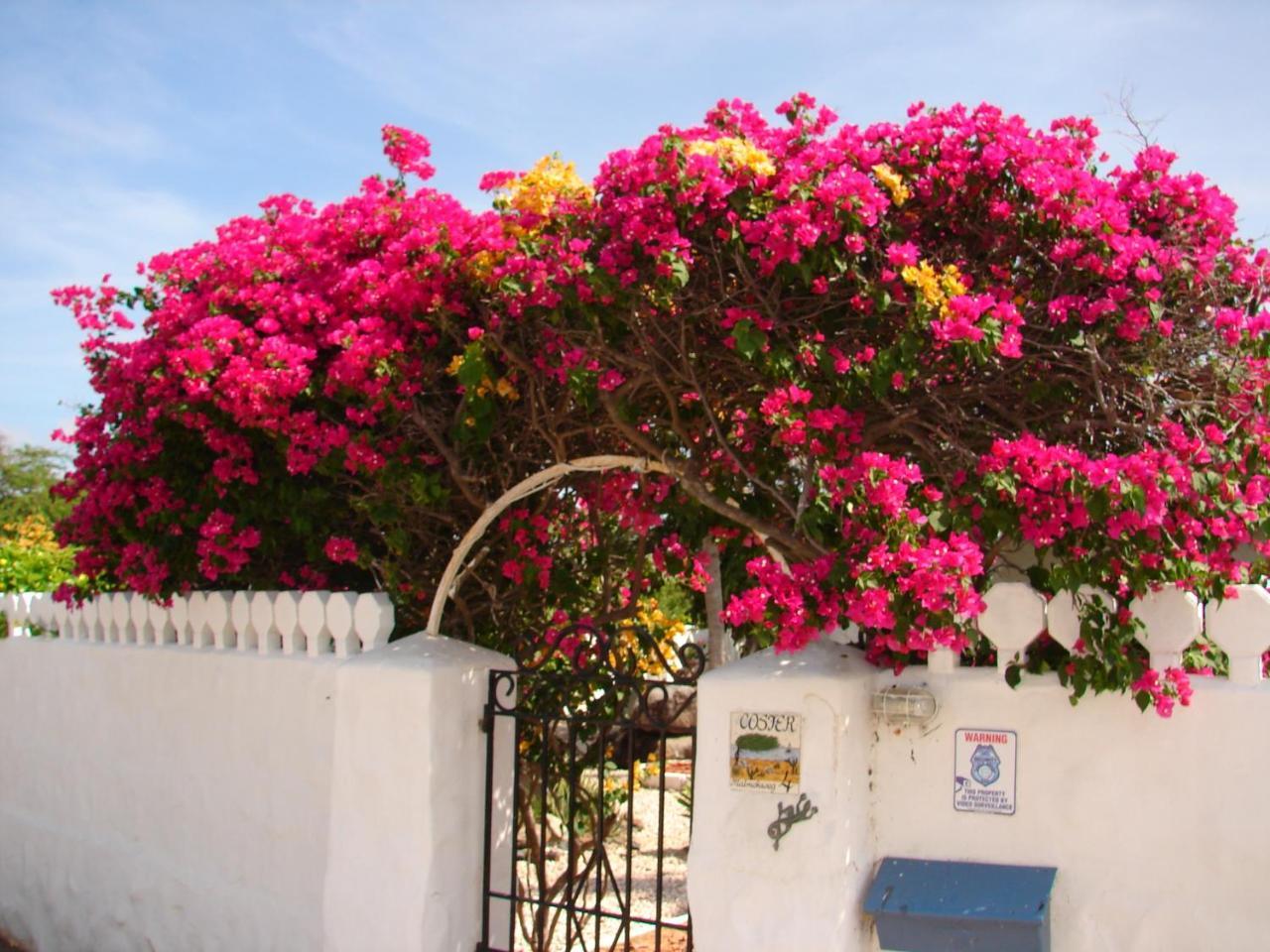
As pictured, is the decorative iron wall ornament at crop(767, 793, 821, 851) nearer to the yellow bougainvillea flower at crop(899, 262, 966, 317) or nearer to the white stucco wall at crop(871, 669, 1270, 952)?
the white stucco wall at crop(871, 669, 1270, 952)

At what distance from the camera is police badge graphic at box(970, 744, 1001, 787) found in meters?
4.01

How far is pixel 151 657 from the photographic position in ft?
21.9

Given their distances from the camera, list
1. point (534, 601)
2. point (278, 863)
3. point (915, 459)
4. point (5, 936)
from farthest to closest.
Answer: point (5, 936) → point (534, 601) → point (278, 863) → point (915, 459)

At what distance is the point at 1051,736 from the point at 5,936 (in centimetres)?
654

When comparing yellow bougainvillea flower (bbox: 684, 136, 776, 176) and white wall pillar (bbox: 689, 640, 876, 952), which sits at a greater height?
yellow bougainvillea flower (bbox: 684, 136, 776, 176)

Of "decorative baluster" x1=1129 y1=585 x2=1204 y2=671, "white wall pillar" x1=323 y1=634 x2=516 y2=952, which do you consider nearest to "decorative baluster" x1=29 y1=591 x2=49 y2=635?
"white wall pillar" x1=323 y1=634 x2=516 y2=952

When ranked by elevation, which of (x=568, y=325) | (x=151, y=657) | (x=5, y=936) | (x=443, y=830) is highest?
(x=568, y=325)

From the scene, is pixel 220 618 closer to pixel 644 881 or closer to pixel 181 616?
pixel 181 616

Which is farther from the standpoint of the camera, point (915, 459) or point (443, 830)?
point (443, 830)

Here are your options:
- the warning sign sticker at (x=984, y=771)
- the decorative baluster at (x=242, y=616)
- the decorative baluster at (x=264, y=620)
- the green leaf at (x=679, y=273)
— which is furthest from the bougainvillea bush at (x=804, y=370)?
the decorative baluster at (x=242, y=616)

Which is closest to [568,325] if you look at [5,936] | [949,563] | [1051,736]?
[949,563]

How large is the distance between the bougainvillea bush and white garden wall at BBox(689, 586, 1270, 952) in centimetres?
13

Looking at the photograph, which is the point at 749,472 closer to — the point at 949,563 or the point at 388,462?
the point at 949,563

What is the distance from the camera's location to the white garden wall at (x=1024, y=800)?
371cm
